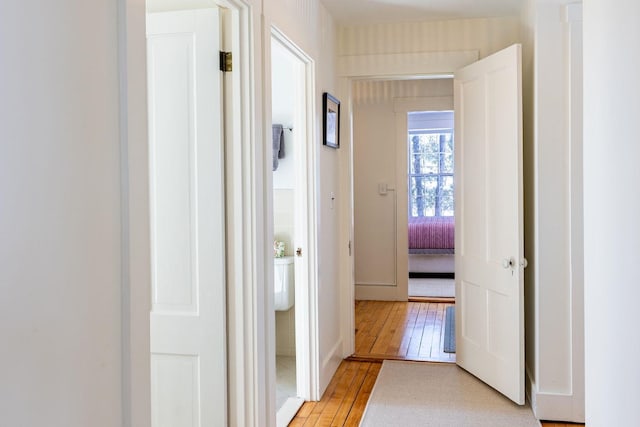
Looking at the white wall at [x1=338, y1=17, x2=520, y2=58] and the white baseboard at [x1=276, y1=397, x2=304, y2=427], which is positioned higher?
the white wall at [x1=338, y1=17, x2=520, y2=58]

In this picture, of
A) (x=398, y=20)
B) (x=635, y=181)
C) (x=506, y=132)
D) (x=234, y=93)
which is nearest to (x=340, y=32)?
(x=398, y=20)

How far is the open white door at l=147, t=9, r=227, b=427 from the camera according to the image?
2.36 m

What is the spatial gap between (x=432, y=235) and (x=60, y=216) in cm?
716

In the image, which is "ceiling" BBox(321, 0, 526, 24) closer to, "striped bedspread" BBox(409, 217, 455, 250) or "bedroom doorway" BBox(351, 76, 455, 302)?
"bedroom doorway" BBox(351, 76, 455, 302)

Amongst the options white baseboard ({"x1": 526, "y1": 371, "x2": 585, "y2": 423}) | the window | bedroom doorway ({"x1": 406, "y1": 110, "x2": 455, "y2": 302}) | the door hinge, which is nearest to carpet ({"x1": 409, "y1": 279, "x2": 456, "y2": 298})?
bedroom doorway ({"x1": 406, "y1": 110, "x2": 455, "y2": 302})

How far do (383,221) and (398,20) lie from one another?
287 centimetres

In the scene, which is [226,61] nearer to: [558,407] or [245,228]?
[245,228]

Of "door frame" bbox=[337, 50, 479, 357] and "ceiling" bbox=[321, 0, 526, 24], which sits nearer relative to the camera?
"ceiling" bbox=[321, 0, 526, 24]

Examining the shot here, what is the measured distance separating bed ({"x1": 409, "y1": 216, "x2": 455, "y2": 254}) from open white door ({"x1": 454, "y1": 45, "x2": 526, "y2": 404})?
13.0 feet

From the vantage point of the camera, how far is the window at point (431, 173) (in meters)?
8.98

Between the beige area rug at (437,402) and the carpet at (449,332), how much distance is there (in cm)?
49

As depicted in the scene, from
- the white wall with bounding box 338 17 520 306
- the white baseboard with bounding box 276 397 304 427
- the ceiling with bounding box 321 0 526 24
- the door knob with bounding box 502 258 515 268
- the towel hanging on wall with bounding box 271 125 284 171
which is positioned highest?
the ceiling with bounding box 321 0 526 24

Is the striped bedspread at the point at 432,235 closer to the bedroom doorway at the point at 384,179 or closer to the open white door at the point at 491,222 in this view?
the bedroom doorway at the point at 384,179

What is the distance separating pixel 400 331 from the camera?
5.15 meters
